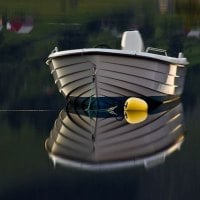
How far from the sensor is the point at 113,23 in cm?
6200

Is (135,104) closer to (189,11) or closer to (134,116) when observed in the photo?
(134,116)

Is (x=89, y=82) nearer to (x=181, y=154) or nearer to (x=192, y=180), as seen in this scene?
(x=181, y=154)

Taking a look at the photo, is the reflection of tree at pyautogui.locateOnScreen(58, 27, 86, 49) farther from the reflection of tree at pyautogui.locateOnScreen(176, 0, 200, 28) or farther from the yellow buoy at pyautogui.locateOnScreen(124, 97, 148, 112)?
the yellow buoy at pyautogui.locateOnScreen(124, 97, 148, 112)

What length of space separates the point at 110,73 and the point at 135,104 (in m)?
1.36

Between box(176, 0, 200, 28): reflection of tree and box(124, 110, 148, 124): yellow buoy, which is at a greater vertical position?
box(124, 110, 148, 124): yellow buoy

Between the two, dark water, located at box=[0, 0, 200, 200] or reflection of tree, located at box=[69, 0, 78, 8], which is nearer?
dark water, located at box=[0, 0, 200, 200]

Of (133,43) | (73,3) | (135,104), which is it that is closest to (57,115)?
(135,104)

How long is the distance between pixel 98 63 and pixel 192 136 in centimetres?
455

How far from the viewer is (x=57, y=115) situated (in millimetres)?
23484

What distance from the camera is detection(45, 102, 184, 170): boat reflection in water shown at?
636 inches

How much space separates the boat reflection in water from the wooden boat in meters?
0.65

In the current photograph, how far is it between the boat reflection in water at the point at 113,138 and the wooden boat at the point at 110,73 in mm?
647

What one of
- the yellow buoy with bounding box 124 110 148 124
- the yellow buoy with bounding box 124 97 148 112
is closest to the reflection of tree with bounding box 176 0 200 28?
the yellow buoy with bounding box 124 97 148 112

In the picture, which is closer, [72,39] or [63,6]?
[72,39]
